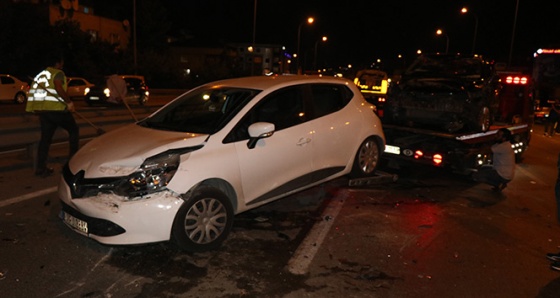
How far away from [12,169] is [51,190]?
1765 millimetres

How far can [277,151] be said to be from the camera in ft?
17.7

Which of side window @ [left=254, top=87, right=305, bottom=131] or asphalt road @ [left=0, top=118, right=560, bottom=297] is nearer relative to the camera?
asphalt road @ [left=0, top=118, right=560, bottom=297]

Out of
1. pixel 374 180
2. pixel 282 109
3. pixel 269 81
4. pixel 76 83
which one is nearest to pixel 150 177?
pixel 282 109

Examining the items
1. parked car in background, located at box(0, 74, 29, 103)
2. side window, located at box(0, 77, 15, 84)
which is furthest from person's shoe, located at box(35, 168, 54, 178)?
side window, located at box(0, 77, 15, 84)

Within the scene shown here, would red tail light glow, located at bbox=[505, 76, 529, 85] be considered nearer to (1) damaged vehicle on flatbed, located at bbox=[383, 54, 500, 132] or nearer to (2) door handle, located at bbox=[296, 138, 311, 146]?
(1) damaged vehicle on flatbed, located at bbox=[383, 54, 500, 132]

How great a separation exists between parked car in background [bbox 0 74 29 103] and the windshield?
20.4 meters

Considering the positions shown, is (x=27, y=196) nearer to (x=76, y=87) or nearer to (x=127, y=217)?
(x=127, y=217)

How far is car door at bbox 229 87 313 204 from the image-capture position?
5.13 m

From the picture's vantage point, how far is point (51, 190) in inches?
269

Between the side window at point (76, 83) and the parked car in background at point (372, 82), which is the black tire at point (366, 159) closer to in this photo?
the parked car in background at point (372, 82)

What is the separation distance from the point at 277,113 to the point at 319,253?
1.76m

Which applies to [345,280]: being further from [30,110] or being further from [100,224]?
[30,110]

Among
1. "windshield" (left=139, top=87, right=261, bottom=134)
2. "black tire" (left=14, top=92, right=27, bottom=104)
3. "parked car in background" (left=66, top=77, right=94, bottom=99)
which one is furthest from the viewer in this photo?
"parked car in background" (left=66, top=77, right=94, bottom=99)

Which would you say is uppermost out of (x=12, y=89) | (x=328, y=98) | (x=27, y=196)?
(x=328, y=98)
